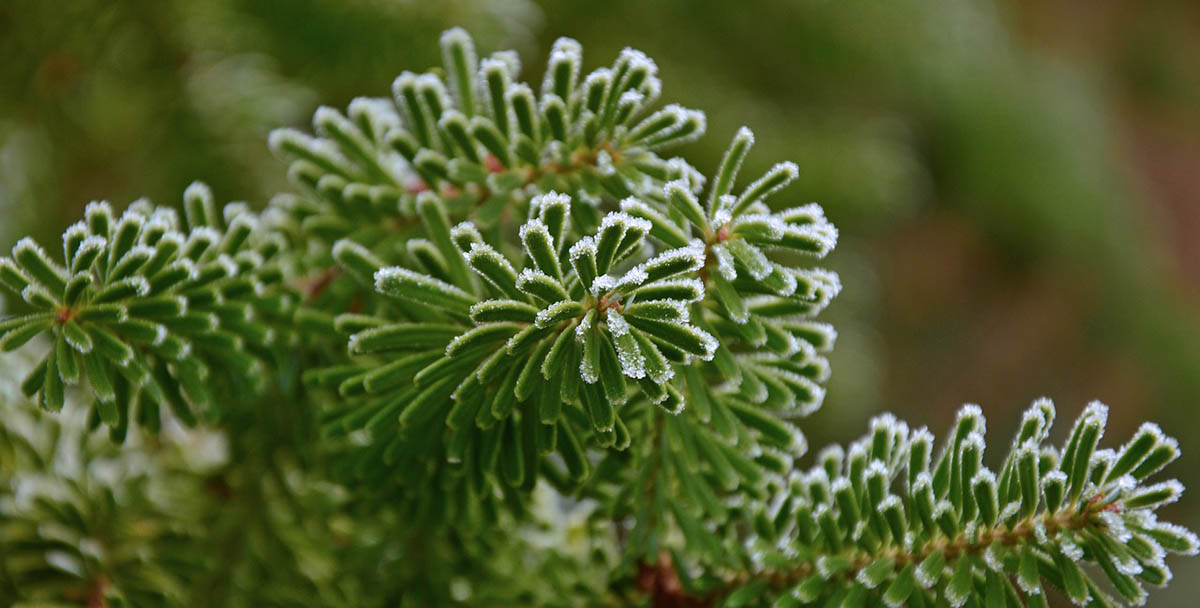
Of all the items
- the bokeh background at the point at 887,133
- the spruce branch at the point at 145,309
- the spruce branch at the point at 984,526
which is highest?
the bokeh background at the point at 887,133

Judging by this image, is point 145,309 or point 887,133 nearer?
point 145,309

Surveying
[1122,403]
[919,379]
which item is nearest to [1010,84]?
[919,379]

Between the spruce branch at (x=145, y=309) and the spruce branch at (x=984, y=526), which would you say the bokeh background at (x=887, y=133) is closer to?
the spruce branch at (x=145, y=309)

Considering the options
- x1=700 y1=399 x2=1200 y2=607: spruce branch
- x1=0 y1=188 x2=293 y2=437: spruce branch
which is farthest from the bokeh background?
x1=700 y1=399 x2=1200 y2=607: spruce branch

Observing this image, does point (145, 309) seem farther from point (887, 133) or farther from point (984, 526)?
point (887, 133)

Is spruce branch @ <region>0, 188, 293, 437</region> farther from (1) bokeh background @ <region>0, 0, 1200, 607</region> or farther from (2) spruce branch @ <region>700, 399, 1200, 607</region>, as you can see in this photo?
(1) bokeh background @ <region>0, 0, 1200, 607</region>

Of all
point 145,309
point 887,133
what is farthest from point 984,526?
point 887,133

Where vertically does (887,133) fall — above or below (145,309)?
above

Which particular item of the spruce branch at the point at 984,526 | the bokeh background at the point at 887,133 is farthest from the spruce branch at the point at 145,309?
the bokeh background at the point at 887,133
